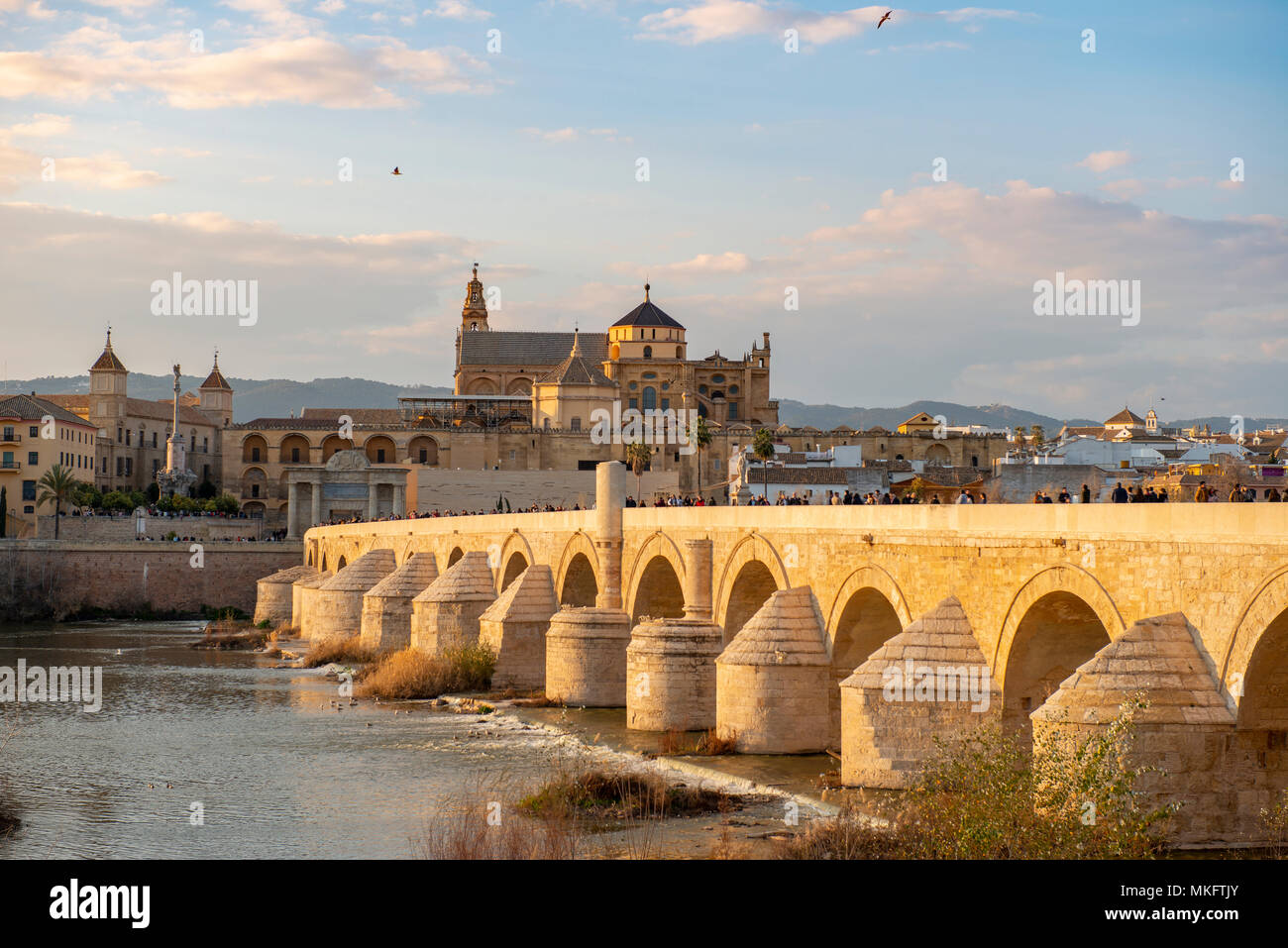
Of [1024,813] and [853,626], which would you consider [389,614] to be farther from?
[1024,813]

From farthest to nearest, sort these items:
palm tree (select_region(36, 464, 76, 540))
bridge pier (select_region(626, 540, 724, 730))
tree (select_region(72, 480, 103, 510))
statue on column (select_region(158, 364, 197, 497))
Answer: statue on column (select_region(158, 364, 197, 497))
tree (select_region(72, 480, 103, 510))
palm tree (select_region(36, 464, 76, 540))
bridge pier (select_region(626, 540, 724, 730))

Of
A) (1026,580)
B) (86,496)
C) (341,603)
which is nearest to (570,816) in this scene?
(1026,580)

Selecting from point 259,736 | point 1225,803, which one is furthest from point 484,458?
point 1225,803

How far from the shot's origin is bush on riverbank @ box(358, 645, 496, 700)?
101 feet

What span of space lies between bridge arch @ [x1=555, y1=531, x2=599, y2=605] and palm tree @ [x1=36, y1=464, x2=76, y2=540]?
41808 mm

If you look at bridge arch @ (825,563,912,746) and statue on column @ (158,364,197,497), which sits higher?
statue on column @ (158,364,197,497)

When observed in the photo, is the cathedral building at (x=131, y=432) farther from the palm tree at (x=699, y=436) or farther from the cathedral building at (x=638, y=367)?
the palm tree at (x=699, y=436)

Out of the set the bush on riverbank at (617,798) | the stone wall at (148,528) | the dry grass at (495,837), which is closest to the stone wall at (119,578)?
the stone wall at (148,528)

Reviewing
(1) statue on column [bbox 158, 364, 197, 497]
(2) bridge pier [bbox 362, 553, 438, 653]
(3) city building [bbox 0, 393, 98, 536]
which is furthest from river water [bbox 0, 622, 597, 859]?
(1) statue on column [bbox 158, 364, 197, 497]

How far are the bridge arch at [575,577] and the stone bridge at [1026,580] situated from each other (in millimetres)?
3241

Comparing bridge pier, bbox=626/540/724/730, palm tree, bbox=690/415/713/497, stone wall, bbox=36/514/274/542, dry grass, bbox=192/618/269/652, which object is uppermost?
palm tree, bbox=690/415/713/497

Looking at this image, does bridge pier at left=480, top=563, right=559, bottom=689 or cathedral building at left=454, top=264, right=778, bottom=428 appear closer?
bridge pier at left=480, top=563, right=559, bottom=689

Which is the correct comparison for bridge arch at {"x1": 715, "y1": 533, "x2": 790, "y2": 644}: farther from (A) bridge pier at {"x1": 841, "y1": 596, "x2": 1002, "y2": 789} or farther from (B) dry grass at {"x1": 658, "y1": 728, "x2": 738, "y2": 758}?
(A) bridge pier at {"x1": 841, "y1": 596, "x2": 1002, "y2": 789}
